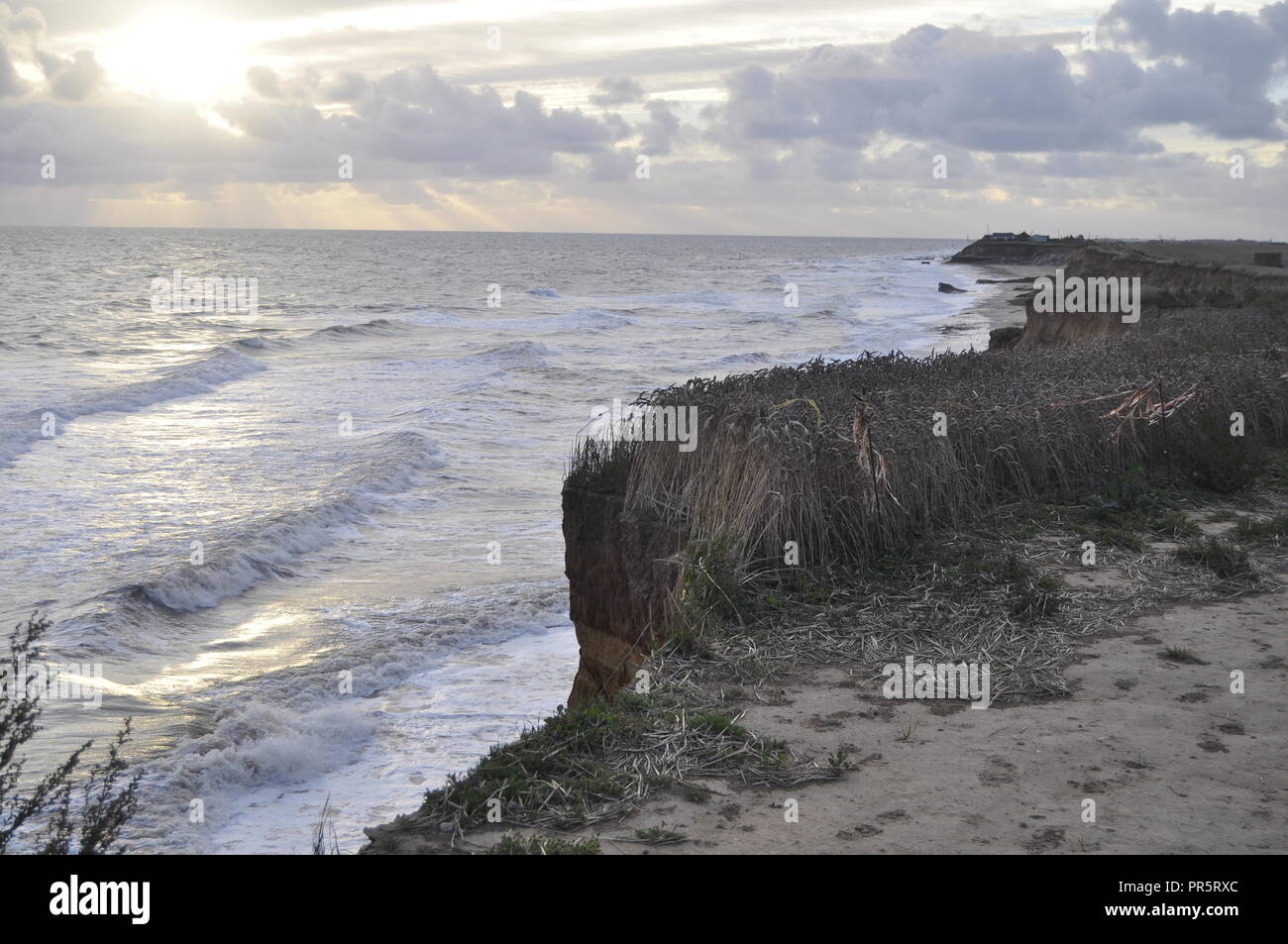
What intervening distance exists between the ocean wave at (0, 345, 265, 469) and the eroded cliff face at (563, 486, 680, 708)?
48.1 feet

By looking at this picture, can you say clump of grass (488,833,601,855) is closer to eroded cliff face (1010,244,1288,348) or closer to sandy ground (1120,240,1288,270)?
eroded cliff face (1010,244,1288,348)

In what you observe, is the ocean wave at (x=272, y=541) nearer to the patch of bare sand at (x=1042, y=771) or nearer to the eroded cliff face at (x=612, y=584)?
the eroded cliff face at (x=612, y=584)

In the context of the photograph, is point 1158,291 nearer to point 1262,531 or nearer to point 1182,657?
point 1262,531

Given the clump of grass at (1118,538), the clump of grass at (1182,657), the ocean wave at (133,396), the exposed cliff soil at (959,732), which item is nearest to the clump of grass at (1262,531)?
the exposed cliff soil at (959,732)

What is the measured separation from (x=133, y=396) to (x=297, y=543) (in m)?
14.8

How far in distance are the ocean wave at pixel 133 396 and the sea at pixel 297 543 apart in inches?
4.9

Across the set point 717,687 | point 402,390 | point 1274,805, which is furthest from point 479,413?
point 1274,805

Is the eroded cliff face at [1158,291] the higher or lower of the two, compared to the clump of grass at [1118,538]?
higher

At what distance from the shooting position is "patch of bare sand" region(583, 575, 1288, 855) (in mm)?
4047

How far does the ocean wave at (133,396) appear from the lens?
69.1 feet

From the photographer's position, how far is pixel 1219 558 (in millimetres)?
7406

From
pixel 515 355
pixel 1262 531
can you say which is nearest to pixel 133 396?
pixel 515 355

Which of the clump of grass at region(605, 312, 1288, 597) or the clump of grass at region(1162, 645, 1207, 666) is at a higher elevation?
the clump of grass at region(605, 312, 1288, 597)

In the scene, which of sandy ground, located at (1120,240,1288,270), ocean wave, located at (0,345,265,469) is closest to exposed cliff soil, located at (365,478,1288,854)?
ocean wave, located at (0,345,265,469)
